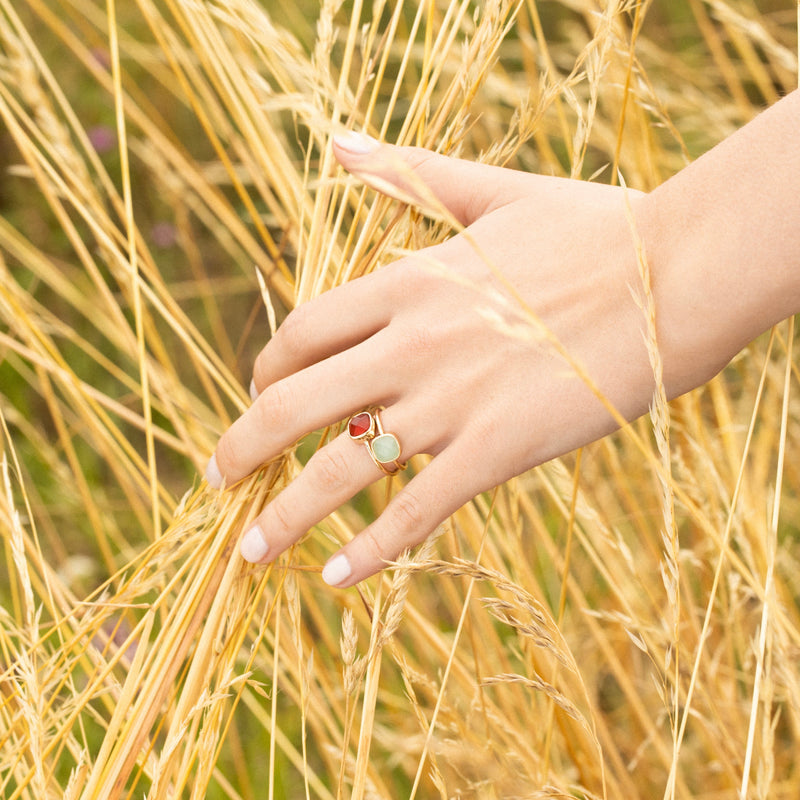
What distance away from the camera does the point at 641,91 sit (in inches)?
29.5

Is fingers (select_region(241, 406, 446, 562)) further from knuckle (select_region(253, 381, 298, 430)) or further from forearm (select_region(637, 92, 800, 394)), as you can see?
forearm (select_region(637, 92, 800, 394))

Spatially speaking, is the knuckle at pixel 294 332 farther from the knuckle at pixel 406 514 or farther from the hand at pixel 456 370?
the knuckle at pixel 406 514

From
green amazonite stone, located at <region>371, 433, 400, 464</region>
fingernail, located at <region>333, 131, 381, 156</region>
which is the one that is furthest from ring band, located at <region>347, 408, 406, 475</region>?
fingernail, located at <region>333, 131, 381, 156</region>

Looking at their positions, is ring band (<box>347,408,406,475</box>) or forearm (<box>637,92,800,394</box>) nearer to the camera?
forearm (<box>637,92,800,394</box>)

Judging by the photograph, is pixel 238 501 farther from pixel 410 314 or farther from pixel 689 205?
pixel 689 205

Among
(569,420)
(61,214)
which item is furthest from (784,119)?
(61,214)

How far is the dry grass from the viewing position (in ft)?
2.10

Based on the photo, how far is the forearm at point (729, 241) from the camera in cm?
61

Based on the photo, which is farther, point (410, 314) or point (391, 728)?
point (391, 728)

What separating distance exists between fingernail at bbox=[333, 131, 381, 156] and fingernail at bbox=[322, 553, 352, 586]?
37cm

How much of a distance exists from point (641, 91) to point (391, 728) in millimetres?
1295

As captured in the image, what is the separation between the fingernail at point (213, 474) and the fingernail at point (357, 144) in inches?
12.2

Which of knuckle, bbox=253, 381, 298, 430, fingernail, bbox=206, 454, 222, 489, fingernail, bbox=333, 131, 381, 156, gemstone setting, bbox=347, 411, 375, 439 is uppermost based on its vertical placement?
fingernail, bbox=333, 131, 381, 156

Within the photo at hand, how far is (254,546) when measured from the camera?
2.28 feet
